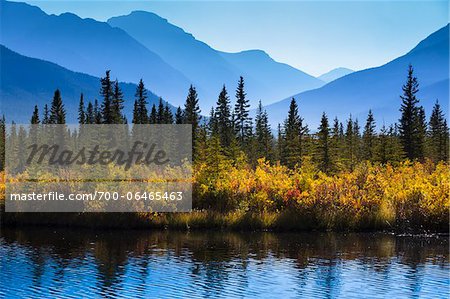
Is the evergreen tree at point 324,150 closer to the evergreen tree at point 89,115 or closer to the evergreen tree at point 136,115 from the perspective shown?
the evergreen tree at point 136,115

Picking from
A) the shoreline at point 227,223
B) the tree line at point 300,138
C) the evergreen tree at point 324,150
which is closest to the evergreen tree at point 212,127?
the tree line at point 300,138

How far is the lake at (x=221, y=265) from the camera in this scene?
20562 millimetres

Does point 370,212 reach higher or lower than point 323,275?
higher

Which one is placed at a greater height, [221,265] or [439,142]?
[439,142]

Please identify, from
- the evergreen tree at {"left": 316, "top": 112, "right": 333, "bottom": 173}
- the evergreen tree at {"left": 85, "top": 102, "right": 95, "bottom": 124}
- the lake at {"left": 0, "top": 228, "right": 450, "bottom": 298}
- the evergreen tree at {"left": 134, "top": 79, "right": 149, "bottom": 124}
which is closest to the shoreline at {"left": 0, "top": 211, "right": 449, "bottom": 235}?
the lake at {"left": 0, "top": 228, "right": 450, "bottom": 298}

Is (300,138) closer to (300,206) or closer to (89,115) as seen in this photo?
(300,206)

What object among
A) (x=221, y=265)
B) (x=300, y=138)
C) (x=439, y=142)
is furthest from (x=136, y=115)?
(x=221, y=265)

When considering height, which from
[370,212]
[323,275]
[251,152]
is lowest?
[323,275]

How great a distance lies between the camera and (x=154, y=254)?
2741 centimetres

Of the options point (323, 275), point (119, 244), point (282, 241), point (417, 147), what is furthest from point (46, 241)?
point (417, 147)

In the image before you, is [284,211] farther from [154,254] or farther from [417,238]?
[154,254]

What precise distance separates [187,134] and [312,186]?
164 ft

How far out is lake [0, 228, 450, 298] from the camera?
20.6m

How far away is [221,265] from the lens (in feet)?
81.9
